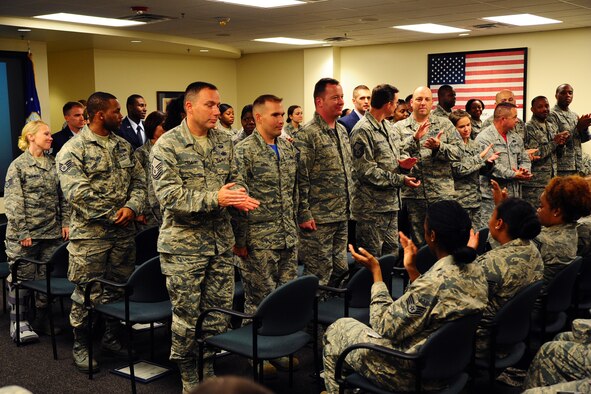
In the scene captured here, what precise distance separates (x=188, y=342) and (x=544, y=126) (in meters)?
5.69

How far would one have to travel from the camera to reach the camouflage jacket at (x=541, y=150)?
767 centimetres

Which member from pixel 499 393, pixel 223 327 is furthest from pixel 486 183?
pixel 223 327

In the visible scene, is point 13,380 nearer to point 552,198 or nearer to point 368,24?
point 552,198

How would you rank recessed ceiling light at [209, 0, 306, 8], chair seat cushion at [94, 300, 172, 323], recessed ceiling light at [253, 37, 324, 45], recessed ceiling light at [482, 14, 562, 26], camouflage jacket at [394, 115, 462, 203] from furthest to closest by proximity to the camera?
recessed ceiling light at [253, 37, 324, 45] < recessed ceiling light at [482, 14, 562, 26] < recessed ceiling light at [209, 0, 306, 8] < camouflage jacket at [394, 115, 462, 203] < chair seat cushion at [94, 300, 172, 323]

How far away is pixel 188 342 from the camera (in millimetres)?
3678

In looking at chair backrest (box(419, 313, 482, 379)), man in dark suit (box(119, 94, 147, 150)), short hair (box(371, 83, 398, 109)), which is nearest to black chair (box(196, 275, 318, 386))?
chair backrest (box(419, 313, 482, 379))

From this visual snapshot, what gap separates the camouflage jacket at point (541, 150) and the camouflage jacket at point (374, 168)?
312 centimetres

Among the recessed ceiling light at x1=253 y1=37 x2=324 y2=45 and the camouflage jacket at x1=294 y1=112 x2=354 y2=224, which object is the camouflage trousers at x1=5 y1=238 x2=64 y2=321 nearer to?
the camouflage jacket at x1=294 y1=112 x2=354 y2=224

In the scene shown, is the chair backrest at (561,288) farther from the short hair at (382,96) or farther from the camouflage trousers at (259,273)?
the short hair at (382,96)

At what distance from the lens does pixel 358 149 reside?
5.15 metres

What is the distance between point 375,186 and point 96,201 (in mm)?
2140

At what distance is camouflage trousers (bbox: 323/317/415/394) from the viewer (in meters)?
2.77

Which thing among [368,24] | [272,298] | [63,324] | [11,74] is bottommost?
[63,324]

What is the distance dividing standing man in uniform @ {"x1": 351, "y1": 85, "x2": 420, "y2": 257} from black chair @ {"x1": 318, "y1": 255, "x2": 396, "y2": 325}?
4.16 feet
